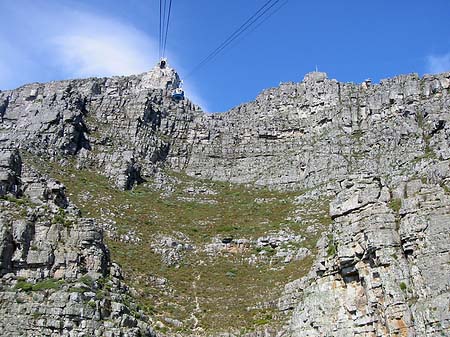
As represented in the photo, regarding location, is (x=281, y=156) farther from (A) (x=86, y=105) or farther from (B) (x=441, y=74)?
(A) (x=86, y=105)

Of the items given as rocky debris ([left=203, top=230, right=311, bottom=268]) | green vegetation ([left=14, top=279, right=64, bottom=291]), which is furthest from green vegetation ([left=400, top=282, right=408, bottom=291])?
rocky debris ([left=203, top=230, right=311, bottom=268])

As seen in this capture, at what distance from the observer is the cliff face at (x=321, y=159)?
91.0ft

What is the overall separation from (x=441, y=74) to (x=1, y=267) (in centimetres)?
Result: 7618

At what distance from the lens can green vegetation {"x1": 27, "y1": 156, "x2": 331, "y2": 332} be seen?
176ft

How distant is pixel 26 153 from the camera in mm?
78125

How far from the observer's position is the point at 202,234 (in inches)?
2753

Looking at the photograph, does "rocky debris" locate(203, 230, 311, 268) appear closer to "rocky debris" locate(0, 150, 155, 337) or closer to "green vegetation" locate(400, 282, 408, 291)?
"rocky debris" locate(0, 150, 155, 337)

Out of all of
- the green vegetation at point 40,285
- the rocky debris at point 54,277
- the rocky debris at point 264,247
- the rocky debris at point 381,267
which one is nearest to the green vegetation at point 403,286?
the rocky debris at point 381,267

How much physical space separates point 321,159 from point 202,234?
25502mm

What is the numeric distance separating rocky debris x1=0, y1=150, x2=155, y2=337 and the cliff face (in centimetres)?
25

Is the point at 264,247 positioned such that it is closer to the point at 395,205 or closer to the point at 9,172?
the point at 9,172

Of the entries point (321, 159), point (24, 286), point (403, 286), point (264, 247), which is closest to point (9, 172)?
point (24, 286)

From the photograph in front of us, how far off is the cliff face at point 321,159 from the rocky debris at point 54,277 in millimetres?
247

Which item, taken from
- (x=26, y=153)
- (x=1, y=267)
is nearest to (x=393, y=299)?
(x=1, y=267)
